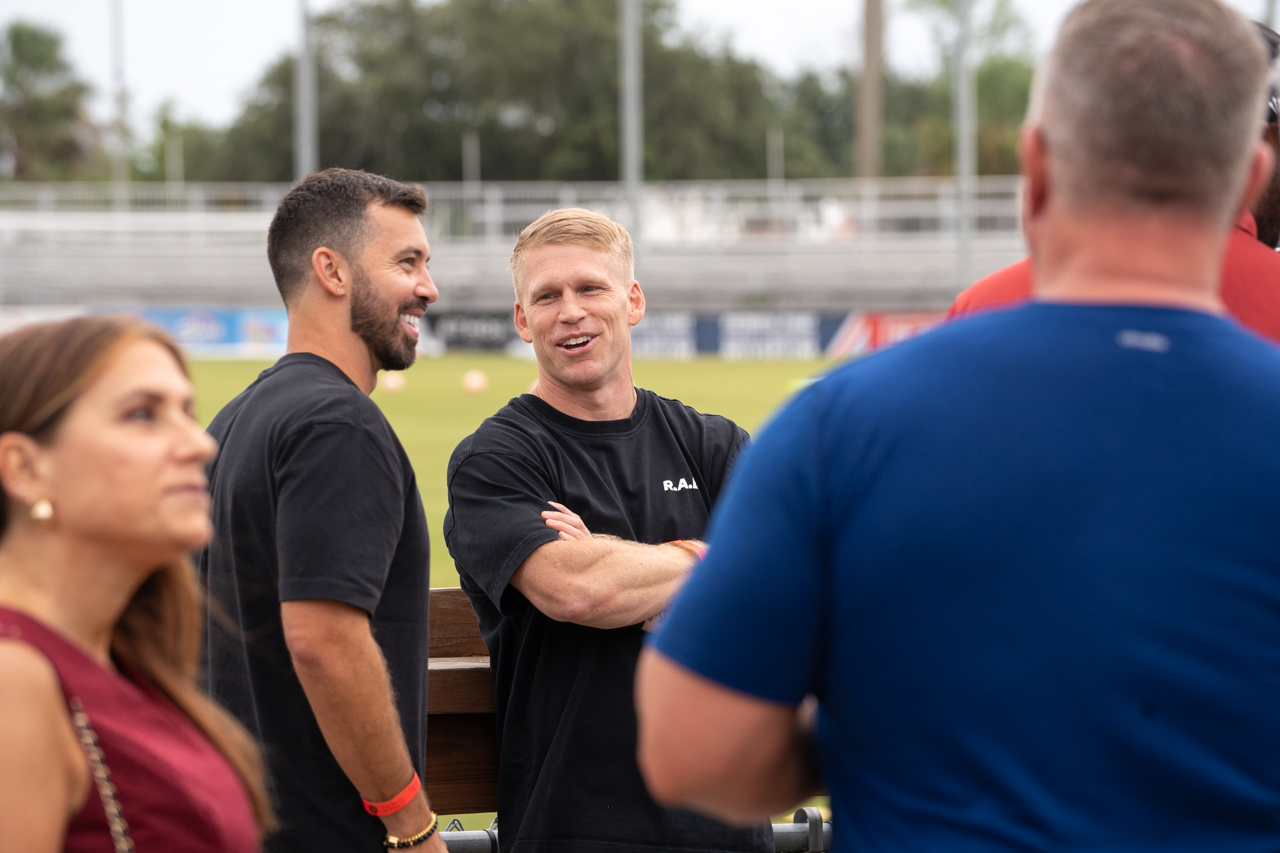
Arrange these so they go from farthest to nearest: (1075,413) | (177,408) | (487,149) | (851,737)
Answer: (487,149), (177,408), (851,737), (1075,413)

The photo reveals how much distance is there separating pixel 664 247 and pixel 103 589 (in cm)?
4009

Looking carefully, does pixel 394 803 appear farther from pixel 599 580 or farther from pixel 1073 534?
pixel 1073 534

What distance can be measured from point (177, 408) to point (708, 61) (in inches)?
2648

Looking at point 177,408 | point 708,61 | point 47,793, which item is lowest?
point 47,793

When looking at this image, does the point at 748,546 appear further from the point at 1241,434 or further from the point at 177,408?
the point at 177,408

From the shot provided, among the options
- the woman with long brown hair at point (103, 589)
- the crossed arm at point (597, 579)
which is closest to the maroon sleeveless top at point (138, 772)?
the woman with long brown hair at point (103, 589)

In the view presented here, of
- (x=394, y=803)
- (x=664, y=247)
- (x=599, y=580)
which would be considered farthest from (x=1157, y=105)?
(x=664, y=247)

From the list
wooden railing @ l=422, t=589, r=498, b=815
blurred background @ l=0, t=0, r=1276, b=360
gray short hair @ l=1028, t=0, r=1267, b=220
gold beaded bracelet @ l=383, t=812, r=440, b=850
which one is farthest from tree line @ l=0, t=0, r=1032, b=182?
gray short hair @ l=1028, t=0, r=1267, b=220

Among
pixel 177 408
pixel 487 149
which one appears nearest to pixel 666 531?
pixel 177 408

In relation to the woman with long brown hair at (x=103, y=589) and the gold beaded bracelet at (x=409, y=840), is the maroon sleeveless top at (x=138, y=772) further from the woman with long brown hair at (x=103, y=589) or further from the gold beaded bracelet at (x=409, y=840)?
the gold beaded bracelet at (x=409, y=840)

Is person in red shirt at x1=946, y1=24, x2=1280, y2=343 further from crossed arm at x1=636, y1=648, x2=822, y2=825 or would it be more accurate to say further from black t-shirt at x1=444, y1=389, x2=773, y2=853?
black t-shirt at x1=444, y1=389, x2=773, y2=853

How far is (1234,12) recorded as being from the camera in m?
1.56

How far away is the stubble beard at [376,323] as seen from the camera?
304 cm

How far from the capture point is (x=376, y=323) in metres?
3.06
